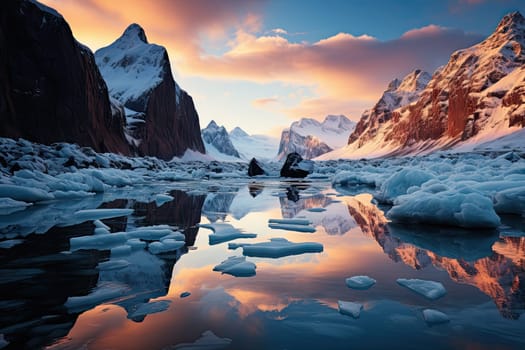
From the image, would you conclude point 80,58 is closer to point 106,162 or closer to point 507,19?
point 106,162

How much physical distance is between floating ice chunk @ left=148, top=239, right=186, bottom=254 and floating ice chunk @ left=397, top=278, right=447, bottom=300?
307 centimetres

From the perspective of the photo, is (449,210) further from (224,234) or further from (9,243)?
(9,243)

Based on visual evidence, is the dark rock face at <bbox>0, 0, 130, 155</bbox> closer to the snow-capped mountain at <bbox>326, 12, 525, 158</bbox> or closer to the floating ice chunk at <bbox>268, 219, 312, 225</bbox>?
the floating ice chunk at <bbox>268, 219, 312, 225</bbox>

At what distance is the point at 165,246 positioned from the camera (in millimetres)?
4707

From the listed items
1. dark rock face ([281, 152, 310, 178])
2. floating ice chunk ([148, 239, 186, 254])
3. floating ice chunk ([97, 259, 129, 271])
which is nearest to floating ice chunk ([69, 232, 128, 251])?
floating ice chunk ([148, 239, 186, 254])

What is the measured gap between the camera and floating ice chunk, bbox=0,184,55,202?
9758 millimetres

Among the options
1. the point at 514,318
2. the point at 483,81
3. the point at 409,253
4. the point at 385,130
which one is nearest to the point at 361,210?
the point at 409,253

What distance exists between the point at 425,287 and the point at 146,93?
85.3 metres

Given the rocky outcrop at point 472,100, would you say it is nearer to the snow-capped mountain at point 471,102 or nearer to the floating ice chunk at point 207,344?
the snow-capped mountain at point 471,102

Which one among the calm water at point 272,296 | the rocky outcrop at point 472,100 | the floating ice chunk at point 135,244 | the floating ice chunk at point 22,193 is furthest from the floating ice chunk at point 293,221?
the rocky outcrop at point 472,100

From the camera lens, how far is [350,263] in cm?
407

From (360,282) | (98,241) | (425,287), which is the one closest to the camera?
(425,287)

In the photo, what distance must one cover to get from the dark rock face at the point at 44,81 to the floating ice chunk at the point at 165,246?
3375 centimetres

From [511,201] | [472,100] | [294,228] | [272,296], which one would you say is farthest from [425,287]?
[472,100]
